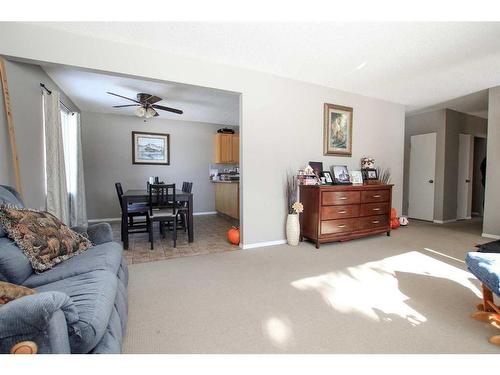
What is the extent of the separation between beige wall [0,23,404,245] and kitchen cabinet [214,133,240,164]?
261 centimetres

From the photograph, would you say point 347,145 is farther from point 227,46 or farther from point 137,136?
point 137,136

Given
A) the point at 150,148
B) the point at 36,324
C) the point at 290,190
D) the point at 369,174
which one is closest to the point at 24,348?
the point at 36,324

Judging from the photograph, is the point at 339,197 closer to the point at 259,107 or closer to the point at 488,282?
the point at 259,107

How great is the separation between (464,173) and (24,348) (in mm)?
7657

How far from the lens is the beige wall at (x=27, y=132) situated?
217 centimetres

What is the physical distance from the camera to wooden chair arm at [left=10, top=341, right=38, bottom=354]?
0.80 m

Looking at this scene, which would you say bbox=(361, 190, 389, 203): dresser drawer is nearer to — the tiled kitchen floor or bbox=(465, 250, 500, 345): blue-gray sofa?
bbox=(465, 250, 500, 345): blue-gray sofa

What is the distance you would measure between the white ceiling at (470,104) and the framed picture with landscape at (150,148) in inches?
238

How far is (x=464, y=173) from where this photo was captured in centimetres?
545

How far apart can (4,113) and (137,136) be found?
10.8ft

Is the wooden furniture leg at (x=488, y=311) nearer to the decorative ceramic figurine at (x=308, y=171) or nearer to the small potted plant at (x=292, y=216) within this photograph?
the small potted plant at (x=292, y=216)
